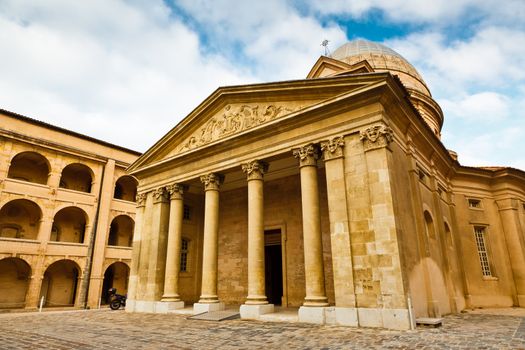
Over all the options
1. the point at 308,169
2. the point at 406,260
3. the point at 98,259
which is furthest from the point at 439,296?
the point at 98,259

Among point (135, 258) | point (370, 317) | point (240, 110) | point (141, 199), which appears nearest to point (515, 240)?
point (370, 317)

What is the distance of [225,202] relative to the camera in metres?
19.9

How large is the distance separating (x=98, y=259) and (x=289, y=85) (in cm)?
1996

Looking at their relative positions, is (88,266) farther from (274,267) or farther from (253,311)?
(253,311)

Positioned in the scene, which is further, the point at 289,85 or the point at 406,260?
the point at 289,85

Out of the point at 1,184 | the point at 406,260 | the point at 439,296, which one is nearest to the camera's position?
the point at 406,260

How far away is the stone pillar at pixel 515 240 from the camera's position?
17422 millimetres

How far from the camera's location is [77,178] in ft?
88.5

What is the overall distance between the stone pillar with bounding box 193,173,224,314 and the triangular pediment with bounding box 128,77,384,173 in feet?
6.27

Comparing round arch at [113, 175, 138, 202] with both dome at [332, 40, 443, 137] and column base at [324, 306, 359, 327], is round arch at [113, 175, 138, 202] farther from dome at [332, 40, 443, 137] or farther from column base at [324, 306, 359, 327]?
column base at [324, 306, 359, 327]

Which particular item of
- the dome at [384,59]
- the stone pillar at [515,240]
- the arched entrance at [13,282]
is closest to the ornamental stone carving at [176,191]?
the arched entrance at [13,282]

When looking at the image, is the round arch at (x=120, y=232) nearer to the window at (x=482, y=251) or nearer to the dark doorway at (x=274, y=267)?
the dark doorway at (x=274, y=267)

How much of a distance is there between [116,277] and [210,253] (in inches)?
658

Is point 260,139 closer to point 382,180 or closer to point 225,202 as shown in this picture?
point 382,180
